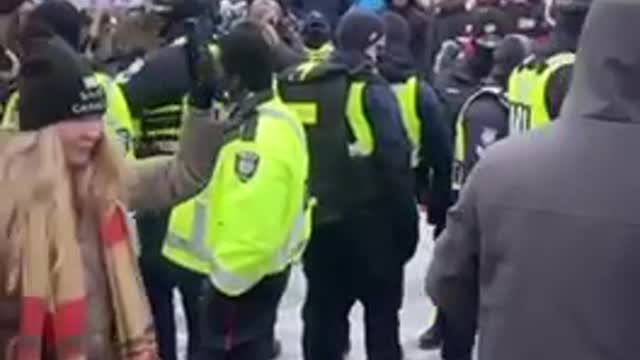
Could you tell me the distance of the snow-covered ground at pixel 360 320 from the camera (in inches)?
369

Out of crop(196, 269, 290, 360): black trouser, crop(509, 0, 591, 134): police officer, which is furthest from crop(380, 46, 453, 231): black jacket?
crop(196, 269, 290, 360): black trouser

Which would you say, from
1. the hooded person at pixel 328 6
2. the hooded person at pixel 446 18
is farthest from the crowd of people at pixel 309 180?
the hooded person at pixel 328 6

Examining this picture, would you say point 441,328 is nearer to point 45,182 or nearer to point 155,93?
point 155,93

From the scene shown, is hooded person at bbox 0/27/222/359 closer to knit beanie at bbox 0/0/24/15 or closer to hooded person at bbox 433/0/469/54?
knit beanie at bbox 0/0/24/15

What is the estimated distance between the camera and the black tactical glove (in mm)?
6566

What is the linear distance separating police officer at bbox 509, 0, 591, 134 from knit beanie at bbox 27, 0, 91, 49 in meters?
2.01

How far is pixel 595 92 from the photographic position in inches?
156

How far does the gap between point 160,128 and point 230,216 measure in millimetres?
1741

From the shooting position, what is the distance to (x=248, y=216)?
20.2 feet

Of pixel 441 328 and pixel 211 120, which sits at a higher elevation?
pixel 211 120

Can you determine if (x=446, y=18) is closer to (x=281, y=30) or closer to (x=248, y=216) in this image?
(x=281, y=30)

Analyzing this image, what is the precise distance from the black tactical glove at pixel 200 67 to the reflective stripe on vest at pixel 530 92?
53.7 inches

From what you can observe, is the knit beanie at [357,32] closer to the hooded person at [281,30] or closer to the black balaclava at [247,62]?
the hooded person at [281,30]

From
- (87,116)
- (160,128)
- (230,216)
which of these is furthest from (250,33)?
(87,116)
